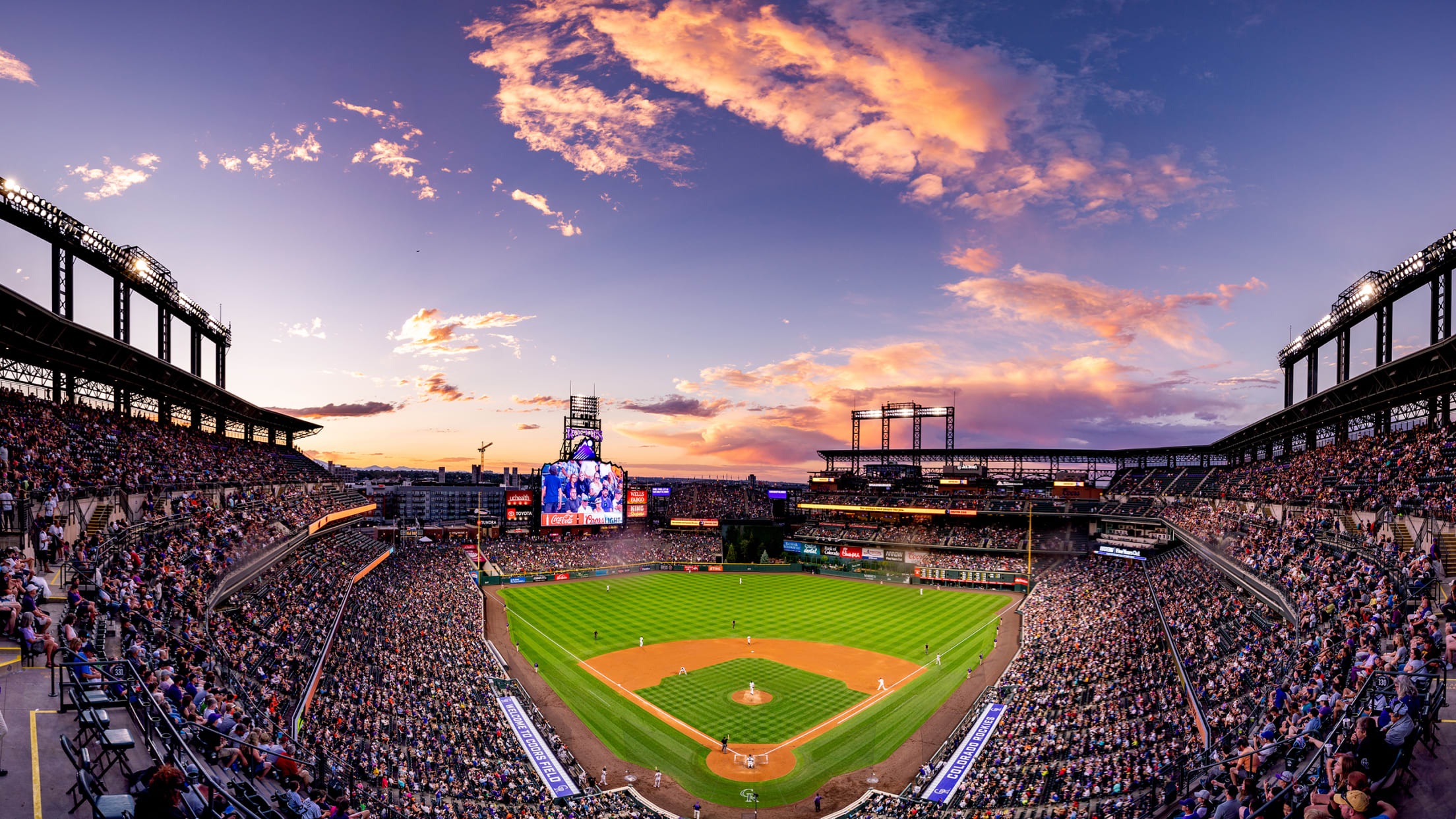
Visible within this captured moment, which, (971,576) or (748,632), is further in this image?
(971,576)

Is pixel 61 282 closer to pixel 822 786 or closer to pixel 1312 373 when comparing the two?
pixel 822 786

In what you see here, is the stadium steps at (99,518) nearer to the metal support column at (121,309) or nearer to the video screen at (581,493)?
the metal support column at (121,309)

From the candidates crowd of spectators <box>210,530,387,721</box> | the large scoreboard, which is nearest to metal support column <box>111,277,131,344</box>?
crowd of spectators <box>210,530,387,721</box>

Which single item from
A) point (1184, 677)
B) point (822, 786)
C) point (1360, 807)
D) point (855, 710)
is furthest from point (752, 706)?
point (1360, 807)

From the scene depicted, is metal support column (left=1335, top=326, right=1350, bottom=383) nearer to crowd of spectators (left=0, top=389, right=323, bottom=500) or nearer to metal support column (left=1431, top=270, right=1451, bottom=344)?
metal support column (left=1431, top=270, right=1451, bottom=344)

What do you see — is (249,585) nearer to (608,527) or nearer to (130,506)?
(130,506)
